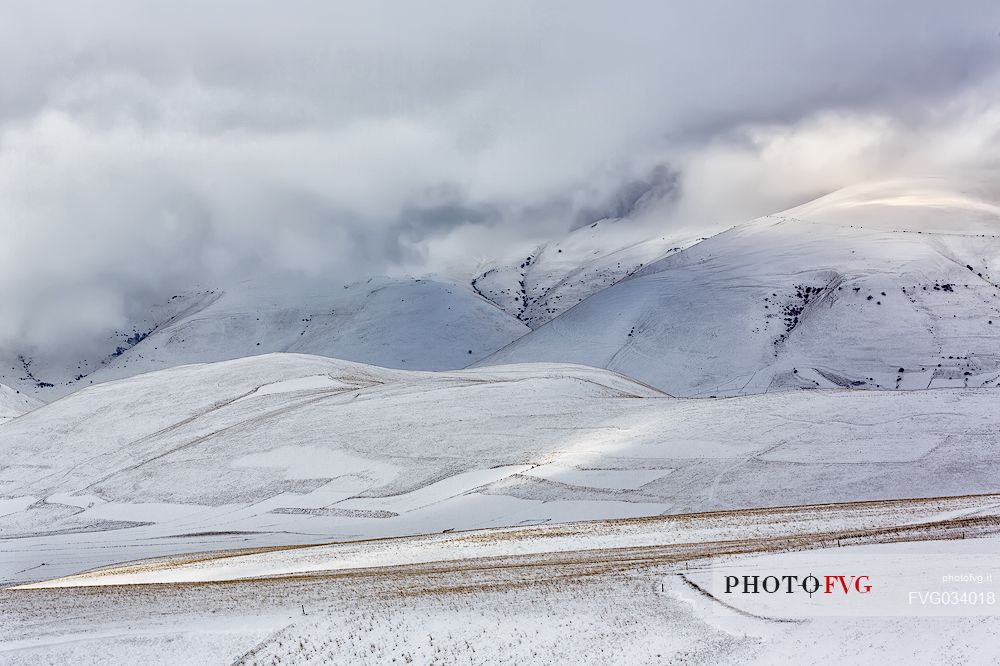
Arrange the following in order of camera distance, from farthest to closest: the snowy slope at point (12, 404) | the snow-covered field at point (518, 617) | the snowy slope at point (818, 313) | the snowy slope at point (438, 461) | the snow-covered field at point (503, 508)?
the snowy slope at point (12, 404) < the snowy slope at point (818, 313) < the snowy slope at point (438, 461) < the snow-covered field at point (503, 508) < the snow-covered field at point (518, 617)

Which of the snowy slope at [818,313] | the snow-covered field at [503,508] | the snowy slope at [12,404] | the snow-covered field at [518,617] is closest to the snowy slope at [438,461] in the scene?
the snow-covered field at [503,508]

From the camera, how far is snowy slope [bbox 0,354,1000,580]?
180 ft

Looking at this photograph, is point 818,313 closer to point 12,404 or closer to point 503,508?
point 503,508

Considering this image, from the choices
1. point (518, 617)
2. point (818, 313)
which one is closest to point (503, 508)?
point (518, 617)

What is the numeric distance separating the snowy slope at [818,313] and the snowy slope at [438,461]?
202ft

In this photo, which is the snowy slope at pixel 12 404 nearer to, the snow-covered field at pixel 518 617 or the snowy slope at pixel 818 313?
the snowy slope at pixel 818 313

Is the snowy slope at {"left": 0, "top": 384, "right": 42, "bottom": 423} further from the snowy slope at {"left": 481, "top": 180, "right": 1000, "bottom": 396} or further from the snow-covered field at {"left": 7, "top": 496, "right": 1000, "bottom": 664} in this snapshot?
the snow-covered field at {"left": 7, "top": 496, "right": 1000, "bottom": 664}

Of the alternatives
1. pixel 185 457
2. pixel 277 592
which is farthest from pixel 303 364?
pixel 277 592

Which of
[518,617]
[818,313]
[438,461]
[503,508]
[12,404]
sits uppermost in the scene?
[818,313]

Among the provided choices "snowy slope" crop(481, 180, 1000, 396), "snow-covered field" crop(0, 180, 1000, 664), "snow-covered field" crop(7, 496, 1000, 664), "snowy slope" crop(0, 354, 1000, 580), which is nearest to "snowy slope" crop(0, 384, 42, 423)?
"snow-covered field" crop(0, 180, 1000, 664)

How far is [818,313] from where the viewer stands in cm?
15400

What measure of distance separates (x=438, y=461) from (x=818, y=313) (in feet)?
352

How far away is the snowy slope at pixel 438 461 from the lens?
54844 millimetres

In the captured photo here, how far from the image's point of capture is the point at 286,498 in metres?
63.1
